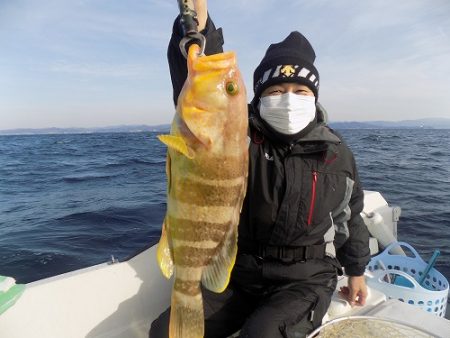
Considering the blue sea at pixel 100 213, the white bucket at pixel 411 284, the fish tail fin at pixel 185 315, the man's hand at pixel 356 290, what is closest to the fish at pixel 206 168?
the fish tail fin at pixel 185 315

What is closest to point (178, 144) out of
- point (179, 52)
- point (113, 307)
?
point (179, 52)

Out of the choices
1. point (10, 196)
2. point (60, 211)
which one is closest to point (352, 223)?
point (60, 211)

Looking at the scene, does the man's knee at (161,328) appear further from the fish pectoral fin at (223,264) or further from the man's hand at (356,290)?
the man's hand at (356,290)

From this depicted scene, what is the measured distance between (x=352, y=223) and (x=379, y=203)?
3435 millimetres

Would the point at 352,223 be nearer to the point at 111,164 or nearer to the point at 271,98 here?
the point at 271,98

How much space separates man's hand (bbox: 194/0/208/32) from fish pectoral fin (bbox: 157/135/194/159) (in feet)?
3.43

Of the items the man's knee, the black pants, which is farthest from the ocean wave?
the black pants

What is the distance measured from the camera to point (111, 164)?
890 inches

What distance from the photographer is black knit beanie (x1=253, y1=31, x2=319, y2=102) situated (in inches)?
112

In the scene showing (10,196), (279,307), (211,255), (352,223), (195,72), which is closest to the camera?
(195,72)

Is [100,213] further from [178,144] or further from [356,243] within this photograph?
[178,144]

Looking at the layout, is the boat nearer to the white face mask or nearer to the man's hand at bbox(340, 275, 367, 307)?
the man's hand at bbox(340, 275, 367, 307)

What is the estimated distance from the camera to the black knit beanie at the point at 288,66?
2.84 metres

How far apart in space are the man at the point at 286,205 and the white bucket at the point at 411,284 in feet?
4.41
